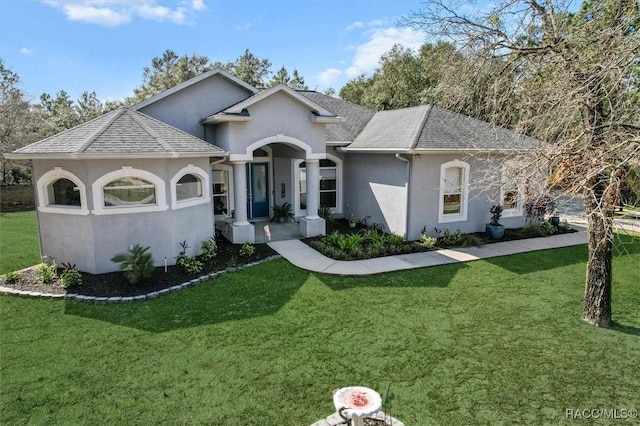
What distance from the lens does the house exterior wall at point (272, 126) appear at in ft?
44.4

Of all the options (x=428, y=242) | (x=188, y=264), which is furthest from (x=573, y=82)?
(x=188, y=264)

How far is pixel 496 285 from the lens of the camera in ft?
34.5

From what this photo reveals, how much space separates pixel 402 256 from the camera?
42.3 ft

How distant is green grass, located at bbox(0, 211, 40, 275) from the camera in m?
12.6

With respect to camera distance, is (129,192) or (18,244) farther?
(18,244)

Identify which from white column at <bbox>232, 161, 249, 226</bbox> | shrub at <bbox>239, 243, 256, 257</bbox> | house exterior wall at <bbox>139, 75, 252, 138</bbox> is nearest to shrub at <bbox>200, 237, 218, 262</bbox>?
shrub at <bbox>239, 243, 256, 257</bbox>

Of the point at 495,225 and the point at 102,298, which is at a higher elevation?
the point at 495,225

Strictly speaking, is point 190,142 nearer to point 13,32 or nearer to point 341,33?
point 13,32

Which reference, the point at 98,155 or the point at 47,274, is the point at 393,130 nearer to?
the point at 98,155

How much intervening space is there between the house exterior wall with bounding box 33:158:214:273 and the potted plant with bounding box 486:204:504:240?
11.3 m

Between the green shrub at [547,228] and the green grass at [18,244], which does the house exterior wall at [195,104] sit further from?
the green shrub at [547,228]

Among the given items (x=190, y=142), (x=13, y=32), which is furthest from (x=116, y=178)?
(x=13, y=32)

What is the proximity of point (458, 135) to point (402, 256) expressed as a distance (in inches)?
219

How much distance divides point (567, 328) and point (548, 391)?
102 inches
